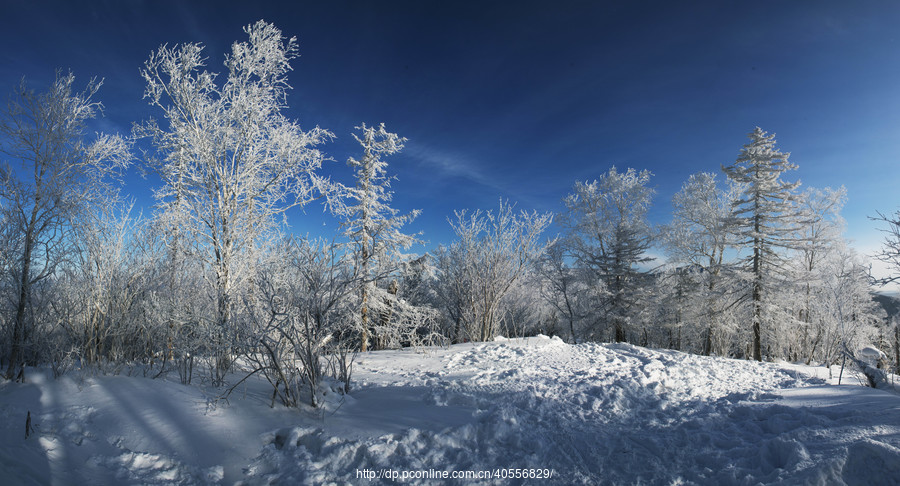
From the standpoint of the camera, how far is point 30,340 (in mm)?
5141

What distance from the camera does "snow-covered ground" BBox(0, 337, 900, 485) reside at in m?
2.69

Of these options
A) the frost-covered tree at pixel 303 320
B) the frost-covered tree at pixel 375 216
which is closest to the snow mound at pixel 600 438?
the frost-covered tree at pixel 303 320

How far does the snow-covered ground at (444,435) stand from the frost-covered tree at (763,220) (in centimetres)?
1121

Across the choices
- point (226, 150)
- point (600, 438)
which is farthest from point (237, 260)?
point (600, 438)

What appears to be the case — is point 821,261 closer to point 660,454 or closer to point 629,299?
point 629,299

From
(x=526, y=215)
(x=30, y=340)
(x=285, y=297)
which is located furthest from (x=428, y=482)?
(x=526, y=215)

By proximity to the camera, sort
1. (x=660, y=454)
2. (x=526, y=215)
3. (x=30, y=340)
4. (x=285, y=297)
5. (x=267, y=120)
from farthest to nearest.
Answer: (x=526, y=215) < (x=267, y=120) < (x=30, y=340) < (x=285, y=297) < (x=660, y=454)

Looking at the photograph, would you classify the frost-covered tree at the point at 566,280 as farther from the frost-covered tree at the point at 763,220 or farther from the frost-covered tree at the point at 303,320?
the frost-covered tree at the point at 303,320

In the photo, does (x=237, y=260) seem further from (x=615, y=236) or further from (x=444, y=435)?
(x=615, y=236)

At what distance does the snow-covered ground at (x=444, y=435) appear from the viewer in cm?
269

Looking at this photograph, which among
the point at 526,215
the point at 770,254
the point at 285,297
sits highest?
the point at 526,215

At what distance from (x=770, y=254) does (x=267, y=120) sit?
59.0ft

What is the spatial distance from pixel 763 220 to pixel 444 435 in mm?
16481

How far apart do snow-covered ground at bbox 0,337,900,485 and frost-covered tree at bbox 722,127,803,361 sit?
11207mm
